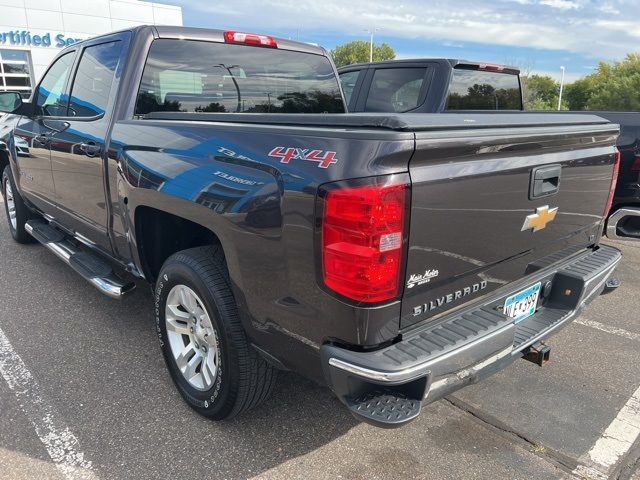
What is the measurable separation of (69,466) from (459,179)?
2.20m

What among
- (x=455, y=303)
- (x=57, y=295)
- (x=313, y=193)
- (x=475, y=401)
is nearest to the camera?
(x=313, y=193)

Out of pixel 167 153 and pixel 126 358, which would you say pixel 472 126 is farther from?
pixel 126 358

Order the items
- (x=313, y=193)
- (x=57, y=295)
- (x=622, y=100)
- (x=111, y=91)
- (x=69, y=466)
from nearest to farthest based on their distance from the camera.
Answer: (x=313, y=193) → (x=69, y=466) → (x=111, y=91) → (x=57, y=295) → (x=622, y=100)

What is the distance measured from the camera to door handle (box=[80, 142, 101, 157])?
10.6 ft

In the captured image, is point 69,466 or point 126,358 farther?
point 126,358

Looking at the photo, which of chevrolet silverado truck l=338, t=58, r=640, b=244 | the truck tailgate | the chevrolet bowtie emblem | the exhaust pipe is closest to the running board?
the truck tailgate

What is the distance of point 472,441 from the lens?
8.54ft

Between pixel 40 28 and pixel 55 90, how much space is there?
24064 mm

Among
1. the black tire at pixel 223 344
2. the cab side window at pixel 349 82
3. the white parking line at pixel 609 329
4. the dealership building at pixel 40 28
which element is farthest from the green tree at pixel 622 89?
the black tire at pixel 223 344

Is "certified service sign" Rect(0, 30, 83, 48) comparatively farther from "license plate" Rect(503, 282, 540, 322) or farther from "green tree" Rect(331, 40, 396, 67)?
"green tree" Rect(331, 40, 396, 67)

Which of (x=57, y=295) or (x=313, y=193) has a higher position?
(x=313, y=193)

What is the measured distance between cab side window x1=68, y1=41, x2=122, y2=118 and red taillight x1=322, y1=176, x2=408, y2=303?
2.23 m

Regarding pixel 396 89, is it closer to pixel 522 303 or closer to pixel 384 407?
pixel 522 303

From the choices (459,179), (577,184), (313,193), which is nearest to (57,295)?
(313,193)
